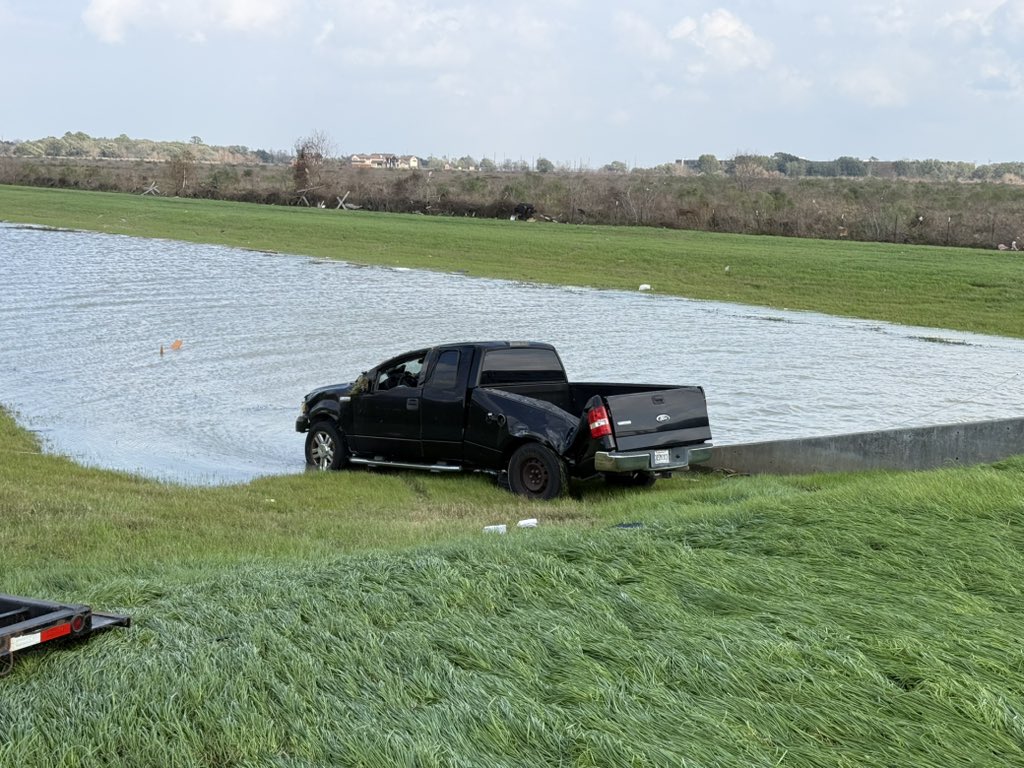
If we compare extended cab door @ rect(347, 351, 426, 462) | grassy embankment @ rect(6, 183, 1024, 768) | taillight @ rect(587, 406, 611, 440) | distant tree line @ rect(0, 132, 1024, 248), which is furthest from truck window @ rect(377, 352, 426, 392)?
distant tree line @ rect(0, 132, 1024, 248)

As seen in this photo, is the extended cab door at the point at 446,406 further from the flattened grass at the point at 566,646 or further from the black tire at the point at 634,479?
the flattened grass at the point at 566,646

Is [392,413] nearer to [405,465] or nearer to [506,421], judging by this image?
[405,465]

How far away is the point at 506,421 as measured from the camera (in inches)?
509

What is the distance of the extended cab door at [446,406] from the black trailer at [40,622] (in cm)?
755

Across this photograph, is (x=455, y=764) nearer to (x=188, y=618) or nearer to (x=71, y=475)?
(x=188, y=618)

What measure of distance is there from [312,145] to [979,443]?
75934 mm

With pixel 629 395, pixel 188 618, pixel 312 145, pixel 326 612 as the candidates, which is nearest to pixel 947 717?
pixel 326 612

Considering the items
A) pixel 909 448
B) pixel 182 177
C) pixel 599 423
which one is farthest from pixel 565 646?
pixel 182 177

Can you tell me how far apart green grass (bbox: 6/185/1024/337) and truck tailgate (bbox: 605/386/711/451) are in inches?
741

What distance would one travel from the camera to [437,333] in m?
26.5

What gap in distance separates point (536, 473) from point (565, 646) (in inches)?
295

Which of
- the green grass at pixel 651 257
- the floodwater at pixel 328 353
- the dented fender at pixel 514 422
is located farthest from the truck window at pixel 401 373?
the green grass at pixel 651 257

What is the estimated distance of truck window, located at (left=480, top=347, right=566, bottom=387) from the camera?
13.7 meters

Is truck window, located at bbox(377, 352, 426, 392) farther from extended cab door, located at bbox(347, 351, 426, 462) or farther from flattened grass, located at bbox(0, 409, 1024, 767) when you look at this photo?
flattened grass, located at bbox(0, 409, 1024, 767)
